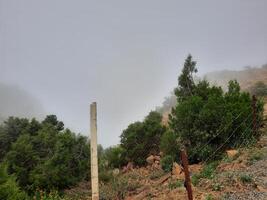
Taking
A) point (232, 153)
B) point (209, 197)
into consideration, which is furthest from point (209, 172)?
point (209, 197)

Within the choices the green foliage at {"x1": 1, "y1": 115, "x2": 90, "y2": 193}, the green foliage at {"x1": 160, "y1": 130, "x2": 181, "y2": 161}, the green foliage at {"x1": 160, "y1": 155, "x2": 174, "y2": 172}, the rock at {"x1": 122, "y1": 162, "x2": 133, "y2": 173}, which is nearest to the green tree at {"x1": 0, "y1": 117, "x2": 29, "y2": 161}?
the green foliage at {"x1": 1, "y1": 115, "x2": 90, "y2": 193}

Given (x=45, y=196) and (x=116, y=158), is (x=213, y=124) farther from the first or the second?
(x=116, y=158)

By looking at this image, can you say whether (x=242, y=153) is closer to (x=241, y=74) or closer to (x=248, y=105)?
(x=248, y=105)

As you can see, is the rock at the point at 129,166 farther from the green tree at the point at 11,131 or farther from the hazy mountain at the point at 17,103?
the hazy mountain at the point at 17,103

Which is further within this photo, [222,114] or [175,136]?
[175,136]

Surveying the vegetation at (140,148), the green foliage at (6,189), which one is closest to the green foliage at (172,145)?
the vegetation at (140,148)

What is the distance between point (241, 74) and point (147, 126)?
171ft

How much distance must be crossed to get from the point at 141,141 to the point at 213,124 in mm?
7339

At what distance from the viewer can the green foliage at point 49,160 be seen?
1614cm

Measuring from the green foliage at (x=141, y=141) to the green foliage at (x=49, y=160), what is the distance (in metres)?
3.12

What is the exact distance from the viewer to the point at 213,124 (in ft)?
49.9

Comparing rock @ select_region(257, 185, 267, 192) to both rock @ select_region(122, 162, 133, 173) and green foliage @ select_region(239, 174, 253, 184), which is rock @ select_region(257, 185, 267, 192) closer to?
green foliage @ select_region(239, 174, 253, 184)

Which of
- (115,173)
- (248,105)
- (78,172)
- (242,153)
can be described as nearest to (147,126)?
(115,173)

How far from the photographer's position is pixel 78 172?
17.7m
